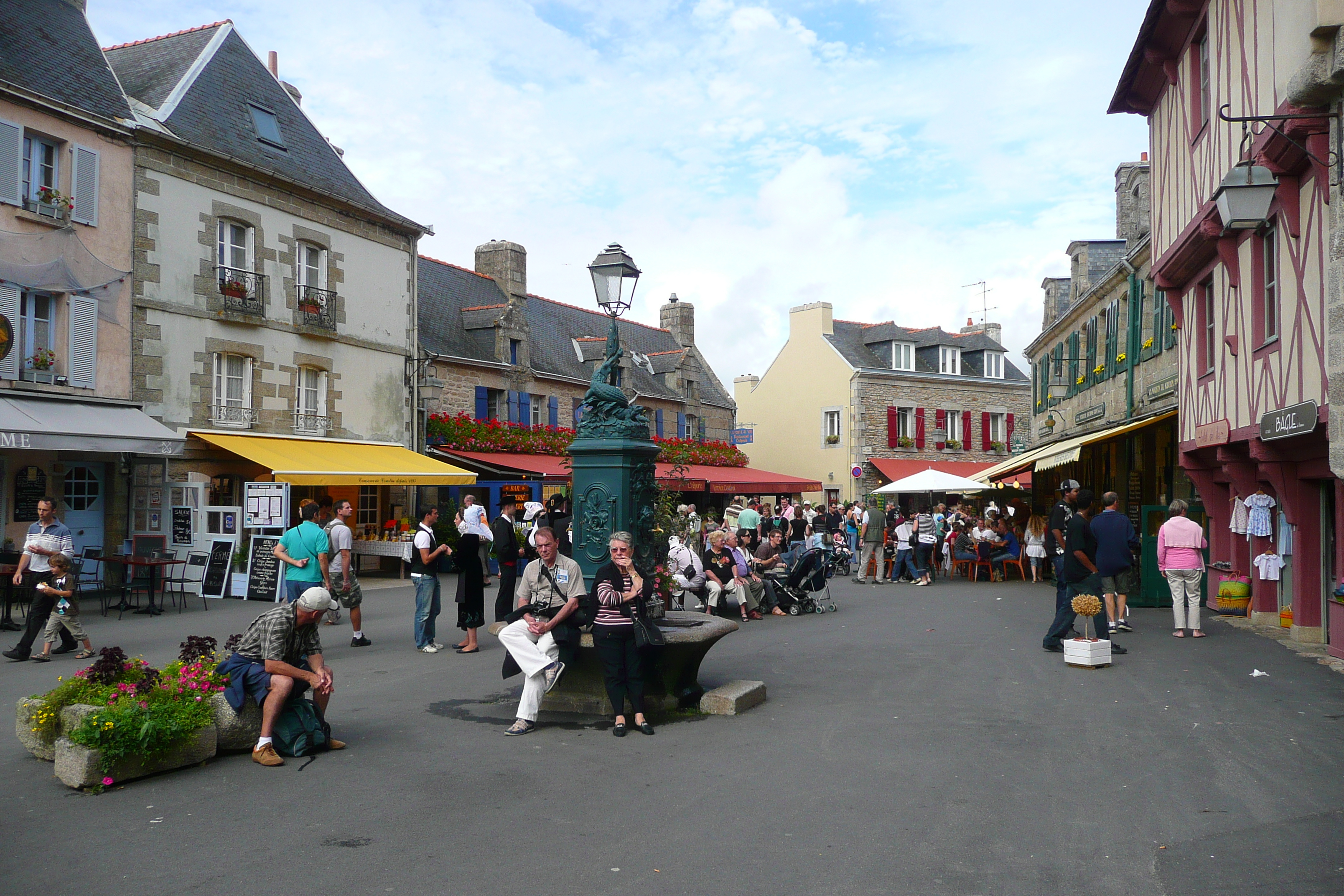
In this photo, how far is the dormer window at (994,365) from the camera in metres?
42.1

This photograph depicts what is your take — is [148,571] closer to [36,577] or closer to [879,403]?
[36,577]

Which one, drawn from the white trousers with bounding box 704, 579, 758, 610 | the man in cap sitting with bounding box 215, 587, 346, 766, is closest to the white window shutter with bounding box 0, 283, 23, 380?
the white trousers with bounding box 704, 579, 758, 610

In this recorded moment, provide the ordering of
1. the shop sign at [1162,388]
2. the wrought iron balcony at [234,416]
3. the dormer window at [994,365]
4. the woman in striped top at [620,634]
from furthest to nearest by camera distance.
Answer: the dormer window at [994,365]
the wrought iron balcony at [234,416]
the shop sign at [1162,388]
the woman in striped top at [620,634]

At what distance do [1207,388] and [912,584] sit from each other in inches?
282

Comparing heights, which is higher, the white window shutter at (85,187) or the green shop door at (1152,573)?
the white window shutter at (85,187)

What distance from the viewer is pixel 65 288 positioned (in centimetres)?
1491

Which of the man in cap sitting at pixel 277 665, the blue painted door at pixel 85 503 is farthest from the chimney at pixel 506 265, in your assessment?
the man in cap sitting at pixel 277 665

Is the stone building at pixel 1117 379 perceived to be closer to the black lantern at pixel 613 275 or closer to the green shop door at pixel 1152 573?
the green shop door at pixel 1152 573

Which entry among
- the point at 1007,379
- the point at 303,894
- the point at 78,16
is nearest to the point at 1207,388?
the point at 303,894

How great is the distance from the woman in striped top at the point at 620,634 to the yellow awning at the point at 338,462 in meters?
11.6

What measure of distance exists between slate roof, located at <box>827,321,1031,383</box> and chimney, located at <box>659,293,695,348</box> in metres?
5.40

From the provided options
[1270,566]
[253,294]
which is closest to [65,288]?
[253,294]

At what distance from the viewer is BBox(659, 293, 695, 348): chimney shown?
130ft

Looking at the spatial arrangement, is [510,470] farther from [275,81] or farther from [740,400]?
[740,400]
